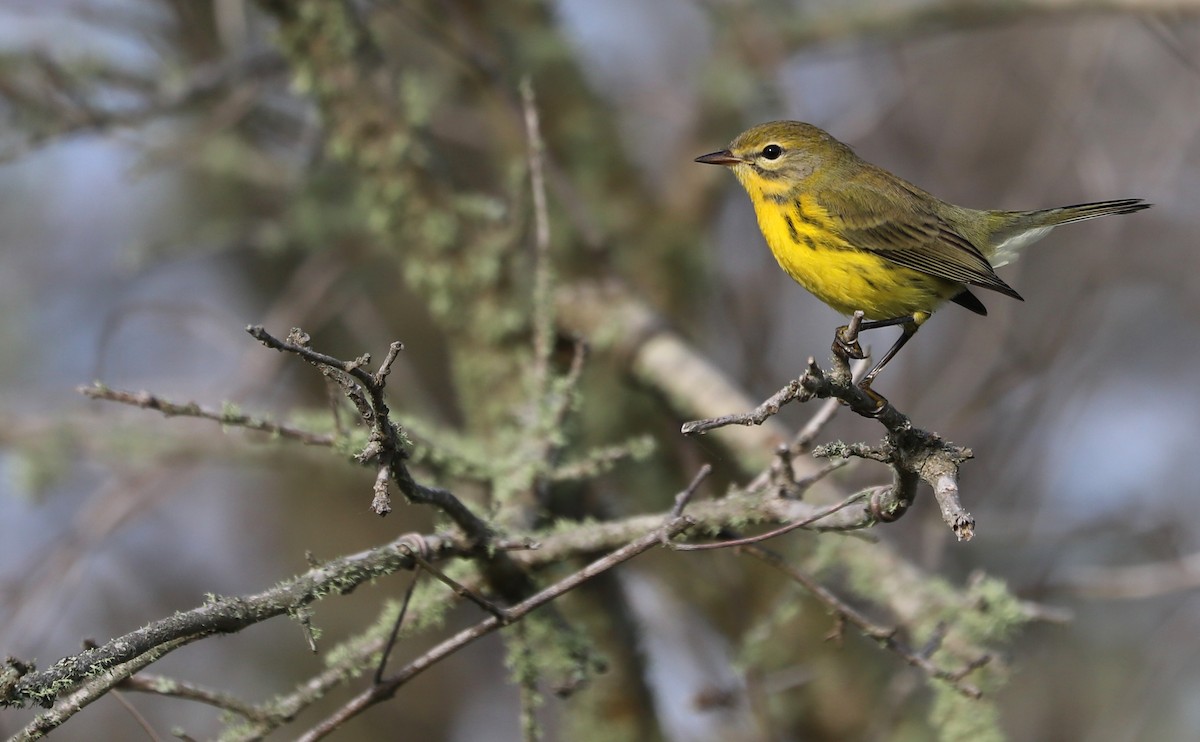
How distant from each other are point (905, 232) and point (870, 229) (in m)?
0.12

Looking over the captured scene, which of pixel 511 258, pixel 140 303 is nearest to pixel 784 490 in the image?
pixel 511 258

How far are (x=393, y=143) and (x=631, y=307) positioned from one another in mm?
1274

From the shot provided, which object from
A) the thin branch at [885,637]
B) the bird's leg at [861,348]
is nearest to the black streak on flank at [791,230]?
the bird's leg at [861,348]

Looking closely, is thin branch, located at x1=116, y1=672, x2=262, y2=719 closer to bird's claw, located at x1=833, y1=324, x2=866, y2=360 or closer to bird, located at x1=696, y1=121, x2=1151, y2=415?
bird's claw, located at x1=833, y1=324, x2=866, y2=360

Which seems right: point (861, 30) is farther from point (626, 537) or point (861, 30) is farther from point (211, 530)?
point (211, 530)

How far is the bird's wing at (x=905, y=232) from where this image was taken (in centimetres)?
352

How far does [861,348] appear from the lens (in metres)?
2.99

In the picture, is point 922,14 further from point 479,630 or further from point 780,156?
point 479,630

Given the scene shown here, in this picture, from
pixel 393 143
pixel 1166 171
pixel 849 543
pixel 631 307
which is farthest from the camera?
pixel 1166 171

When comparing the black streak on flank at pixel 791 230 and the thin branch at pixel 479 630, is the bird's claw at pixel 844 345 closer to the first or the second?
the thin branch at pixel 479 630

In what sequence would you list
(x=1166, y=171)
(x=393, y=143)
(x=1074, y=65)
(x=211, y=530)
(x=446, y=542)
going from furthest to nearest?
(x=211, y=530) → (x=1074, y=65) → (x=1166, y=171) → (x=393, y=143) → (x=446, y=542)

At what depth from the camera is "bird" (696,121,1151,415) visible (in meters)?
3.54

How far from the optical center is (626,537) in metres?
2.67

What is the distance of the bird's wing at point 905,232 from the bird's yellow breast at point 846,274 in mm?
44
